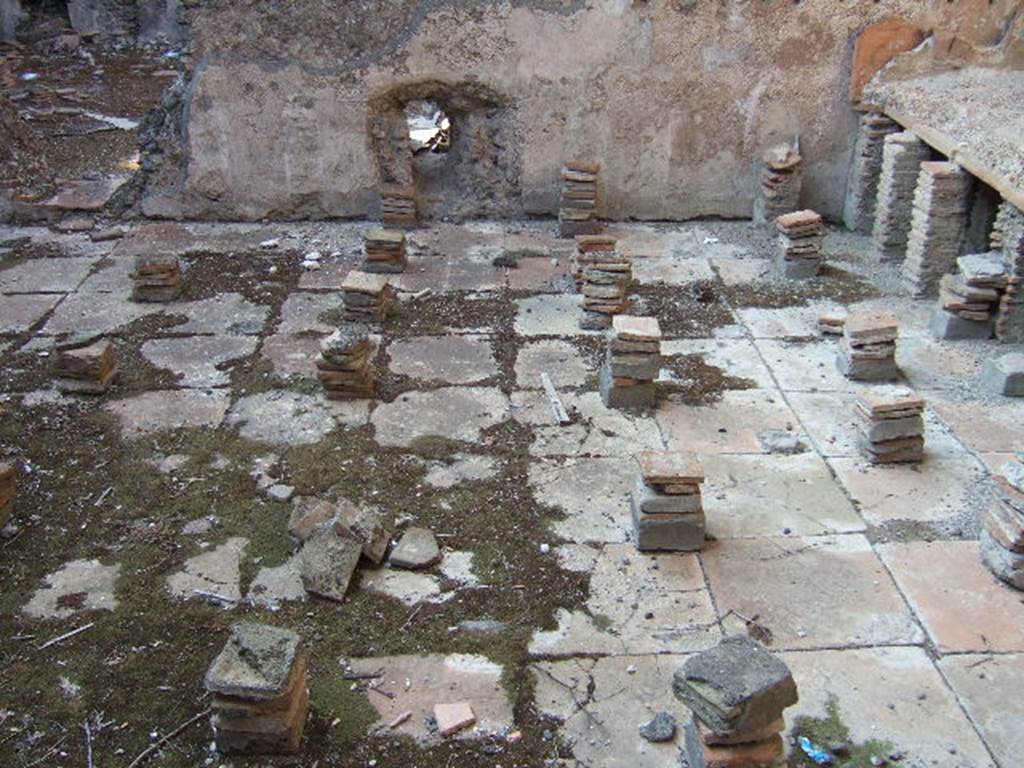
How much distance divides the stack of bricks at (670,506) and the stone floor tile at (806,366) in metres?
2.08

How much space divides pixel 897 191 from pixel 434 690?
21.7 ft

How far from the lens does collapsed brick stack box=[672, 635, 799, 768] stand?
402cm

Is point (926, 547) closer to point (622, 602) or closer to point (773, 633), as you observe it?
point (773, 633)

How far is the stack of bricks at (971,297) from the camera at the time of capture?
7.76m

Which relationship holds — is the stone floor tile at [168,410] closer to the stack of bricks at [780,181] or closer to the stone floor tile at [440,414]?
the stone floor tile at [440,414]

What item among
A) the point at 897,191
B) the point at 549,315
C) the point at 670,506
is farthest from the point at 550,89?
the point at 670,506

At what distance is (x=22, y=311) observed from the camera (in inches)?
334

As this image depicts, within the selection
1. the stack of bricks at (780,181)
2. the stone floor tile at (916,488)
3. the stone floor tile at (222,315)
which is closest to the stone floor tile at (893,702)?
the stone floor tile at (916,488)

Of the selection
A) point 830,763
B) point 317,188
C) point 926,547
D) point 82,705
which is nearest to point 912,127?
point 926,547

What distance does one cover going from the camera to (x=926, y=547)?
5.68 meters

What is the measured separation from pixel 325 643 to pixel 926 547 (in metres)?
3.22

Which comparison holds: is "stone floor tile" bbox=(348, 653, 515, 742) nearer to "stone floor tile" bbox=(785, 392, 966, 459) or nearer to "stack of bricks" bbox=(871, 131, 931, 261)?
"stone floor tile" bbox=(785, 392, 966, 459)

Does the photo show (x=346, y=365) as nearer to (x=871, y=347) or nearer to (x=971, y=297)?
(x=871, y=347)

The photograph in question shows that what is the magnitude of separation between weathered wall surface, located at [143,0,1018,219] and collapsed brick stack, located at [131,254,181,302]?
6.40ft
